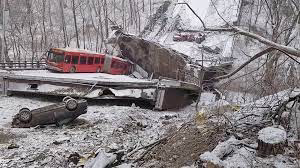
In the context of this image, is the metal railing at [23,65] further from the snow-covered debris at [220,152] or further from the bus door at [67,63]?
the snow-covered debris at [220,152]

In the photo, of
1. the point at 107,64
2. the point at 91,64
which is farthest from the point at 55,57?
the point at 107,64

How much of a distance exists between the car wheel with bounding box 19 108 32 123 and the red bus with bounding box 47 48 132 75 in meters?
6.59

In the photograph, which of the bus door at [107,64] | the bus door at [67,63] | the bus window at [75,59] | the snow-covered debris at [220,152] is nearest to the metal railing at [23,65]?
the bus door at [67,63]

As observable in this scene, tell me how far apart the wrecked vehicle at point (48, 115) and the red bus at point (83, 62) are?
6575mm

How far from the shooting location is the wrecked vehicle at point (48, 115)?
32.8 ft

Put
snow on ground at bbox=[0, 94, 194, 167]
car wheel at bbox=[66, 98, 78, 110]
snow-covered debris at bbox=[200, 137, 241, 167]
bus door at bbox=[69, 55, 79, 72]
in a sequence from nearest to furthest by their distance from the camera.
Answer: snow-covered debris at bbox=[200, 137, 241, 167], snow on ground at bbox=[0, 94, 194, 167], car wheel at bbox=[66, 98, 78, 110], bus door at bbox=[69, 55, 79, 72]

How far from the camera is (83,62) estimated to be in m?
17.6

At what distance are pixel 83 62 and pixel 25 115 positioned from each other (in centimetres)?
783

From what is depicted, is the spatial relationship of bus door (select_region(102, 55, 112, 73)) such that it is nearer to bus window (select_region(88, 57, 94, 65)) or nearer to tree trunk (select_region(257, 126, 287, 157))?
bus window (select_region(88, 57, 94, 65))

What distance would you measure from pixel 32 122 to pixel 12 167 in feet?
9.81

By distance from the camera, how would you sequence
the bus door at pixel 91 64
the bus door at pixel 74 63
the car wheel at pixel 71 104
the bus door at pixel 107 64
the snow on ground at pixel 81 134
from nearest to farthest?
A: the snow on ground at pixel 81 134, the car wheel at pixel 71 104, the bus door at pixel 74 63, the bus door at pixel 91 64, the bus door at pixel 107 64

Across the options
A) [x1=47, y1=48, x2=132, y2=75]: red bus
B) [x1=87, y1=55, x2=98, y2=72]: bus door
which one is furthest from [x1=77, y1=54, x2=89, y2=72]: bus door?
[x1=87, y1=55, x2=98, y2=72]: bus door

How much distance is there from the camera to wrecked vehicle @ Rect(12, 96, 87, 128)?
10008 mm

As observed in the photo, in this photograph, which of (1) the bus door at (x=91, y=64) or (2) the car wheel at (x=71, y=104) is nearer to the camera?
(2) the car wheel at (x=71, y=104)
